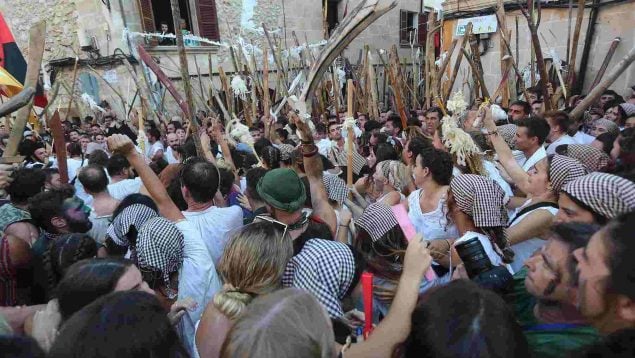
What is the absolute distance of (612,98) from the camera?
20.1 feet

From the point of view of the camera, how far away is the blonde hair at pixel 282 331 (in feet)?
3.10

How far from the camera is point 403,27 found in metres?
16.7

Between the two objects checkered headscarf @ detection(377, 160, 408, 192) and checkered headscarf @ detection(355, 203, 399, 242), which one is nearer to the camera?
checkered headscarf @ detection(355, 203, 399, 242)

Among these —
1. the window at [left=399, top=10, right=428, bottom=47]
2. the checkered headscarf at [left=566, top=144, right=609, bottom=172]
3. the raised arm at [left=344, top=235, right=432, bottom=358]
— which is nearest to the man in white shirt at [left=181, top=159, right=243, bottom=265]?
the raised arm at [left=344, top=235, right=432, bottom=358]

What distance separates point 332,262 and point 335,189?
1.39 metres

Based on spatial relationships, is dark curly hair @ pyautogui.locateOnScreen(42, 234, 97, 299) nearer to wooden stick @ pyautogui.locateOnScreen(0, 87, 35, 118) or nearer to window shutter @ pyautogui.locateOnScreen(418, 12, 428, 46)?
wooden stick @ pyautogui.locateOnScreen(0, 87, 35, 118)

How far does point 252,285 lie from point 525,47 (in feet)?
33.0

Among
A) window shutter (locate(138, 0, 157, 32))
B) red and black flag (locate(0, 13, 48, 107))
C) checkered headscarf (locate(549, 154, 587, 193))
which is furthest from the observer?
window shutter (locate(138, 0, 157, 32))

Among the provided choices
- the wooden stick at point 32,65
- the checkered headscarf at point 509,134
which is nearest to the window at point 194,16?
the wooden stick at point 32,65

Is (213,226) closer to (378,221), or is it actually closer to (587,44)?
(378,221)

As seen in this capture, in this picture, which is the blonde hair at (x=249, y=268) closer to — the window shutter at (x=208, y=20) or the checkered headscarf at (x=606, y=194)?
the checkered headscarf at (x=606, y=194)

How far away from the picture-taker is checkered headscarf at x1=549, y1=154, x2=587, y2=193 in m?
2.29

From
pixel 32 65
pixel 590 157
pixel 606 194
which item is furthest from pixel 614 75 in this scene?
pixel 32 65

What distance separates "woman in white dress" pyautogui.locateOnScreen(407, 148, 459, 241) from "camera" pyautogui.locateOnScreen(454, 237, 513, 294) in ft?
2.16
